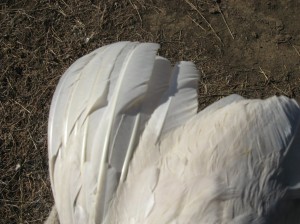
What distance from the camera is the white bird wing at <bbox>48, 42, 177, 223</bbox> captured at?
5.24 feet

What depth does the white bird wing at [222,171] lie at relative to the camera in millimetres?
1459

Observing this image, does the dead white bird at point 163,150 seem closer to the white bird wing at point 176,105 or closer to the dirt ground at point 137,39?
the white bird wing at point 176,105

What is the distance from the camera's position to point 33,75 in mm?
3279

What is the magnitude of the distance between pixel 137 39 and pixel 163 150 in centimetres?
191

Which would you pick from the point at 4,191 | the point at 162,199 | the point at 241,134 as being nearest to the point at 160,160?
the point at 162,199

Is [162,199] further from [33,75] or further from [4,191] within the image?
[33,75]

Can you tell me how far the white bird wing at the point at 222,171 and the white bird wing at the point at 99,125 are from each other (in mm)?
56

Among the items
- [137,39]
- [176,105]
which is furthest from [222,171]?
[137,39]

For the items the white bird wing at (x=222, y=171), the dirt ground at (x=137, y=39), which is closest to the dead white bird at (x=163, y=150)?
the white bird wing at (x=222, y=171)

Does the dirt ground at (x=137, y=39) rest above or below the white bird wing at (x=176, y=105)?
below

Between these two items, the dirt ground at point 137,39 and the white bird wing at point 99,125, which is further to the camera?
the dirt ground at point 137,39

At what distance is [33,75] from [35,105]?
0.65ft

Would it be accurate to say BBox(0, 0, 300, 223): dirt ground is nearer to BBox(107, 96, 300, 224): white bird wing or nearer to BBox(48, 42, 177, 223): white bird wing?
BBox(48, 42, 177, 223): white bird wing

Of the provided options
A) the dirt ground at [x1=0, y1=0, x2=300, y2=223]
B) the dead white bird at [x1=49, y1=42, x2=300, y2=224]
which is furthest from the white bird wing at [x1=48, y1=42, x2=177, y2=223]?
the dirt ground at [x1=0, y1=0, x2=300, y2=223]
